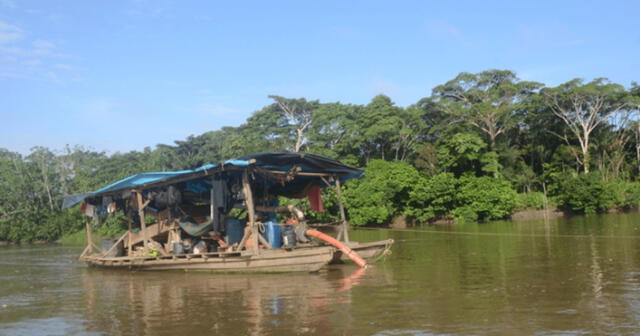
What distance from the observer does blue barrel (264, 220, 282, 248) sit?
476 inches

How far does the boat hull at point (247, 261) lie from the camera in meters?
11.2

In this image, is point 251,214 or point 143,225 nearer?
point 251,214

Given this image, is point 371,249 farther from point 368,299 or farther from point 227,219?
point 368,299

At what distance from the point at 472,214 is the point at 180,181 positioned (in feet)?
75.4

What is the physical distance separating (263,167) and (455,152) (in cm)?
2533

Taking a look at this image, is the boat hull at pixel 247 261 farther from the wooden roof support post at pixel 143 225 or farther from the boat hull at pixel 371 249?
the boat hull at pixel 371 249

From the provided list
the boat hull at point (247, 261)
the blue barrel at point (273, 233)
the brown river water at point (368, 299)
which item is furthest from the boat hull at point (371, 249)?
the blue barrel at point (273, 233)

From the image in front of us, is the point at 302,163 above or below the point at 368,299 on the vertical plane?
above

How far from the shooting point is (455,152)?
36031mm

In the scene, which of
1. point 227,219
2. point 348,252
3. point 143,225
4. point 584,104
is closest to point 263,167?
point 227,219

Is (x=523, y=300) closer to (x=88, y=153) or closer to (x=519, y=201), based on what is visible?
(x=519, y=201)

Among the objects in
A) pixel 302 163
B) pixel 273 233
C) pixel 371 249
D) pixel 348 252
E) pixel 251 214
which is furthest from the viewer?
pixel 302 163

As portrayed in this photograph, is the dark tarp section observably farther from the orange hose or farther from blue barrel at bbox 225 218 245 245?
the orange hose

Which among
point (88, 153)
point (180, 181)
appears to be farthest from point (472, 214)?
point (88, 153)
